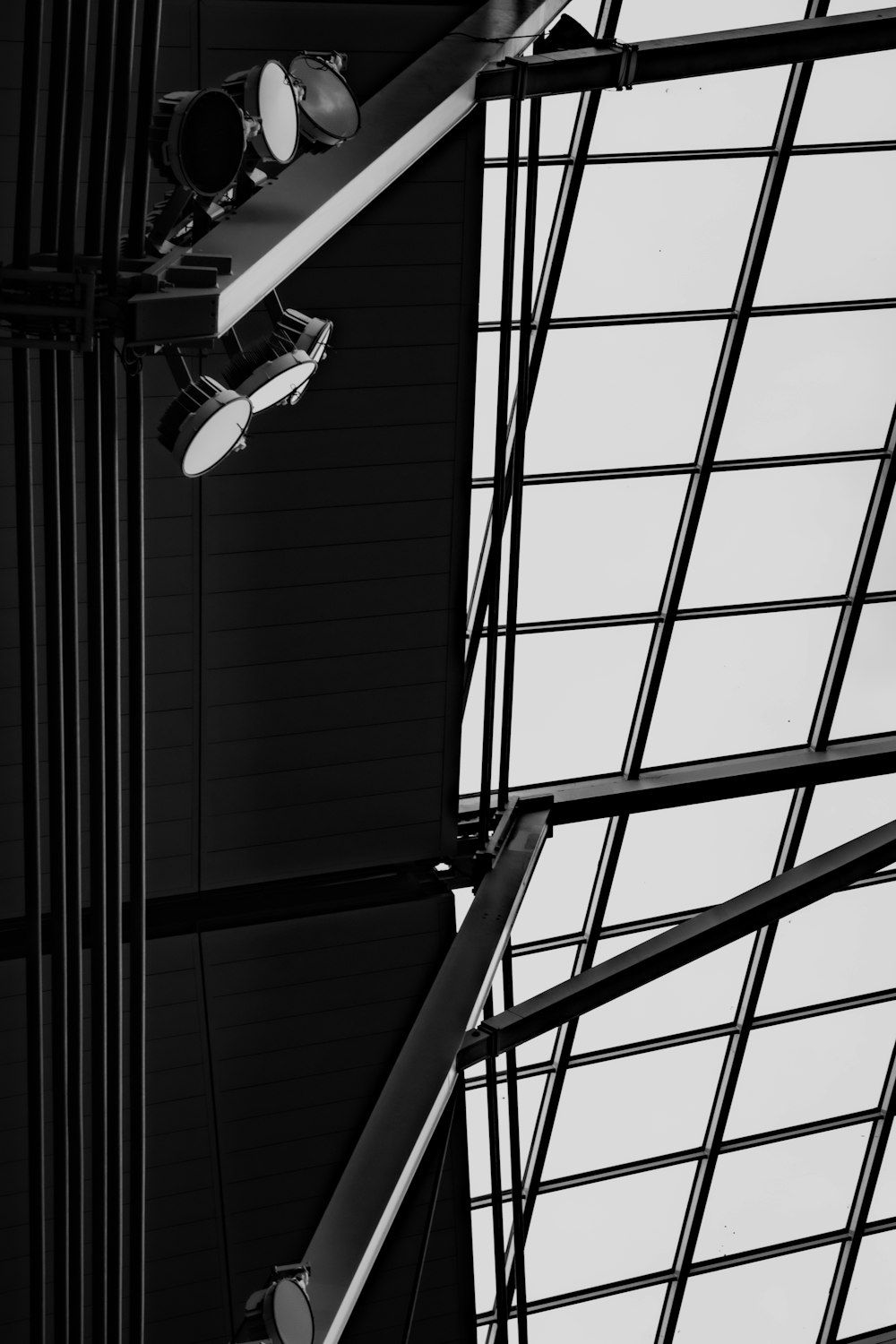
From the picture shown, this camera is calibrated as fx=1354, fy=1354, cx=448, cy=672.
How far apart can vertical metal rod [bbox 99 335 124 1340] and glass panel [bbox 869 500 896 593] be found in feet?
33.7

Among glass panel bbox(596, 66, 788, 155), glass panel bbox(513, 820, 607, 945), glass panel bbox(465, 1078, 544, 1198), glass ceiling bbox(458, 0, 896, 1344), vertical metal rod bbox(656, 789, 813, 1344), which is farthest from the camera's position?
vertical metal rod bbox(656, 789, 813, 1344)

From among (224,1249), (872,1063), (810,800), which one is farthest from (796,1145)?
(224,1249)

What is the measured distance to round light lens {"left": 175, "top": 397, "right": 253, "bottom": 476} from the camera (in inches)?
242

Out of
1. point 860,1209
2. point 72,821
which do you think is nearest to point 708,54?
point 72,821

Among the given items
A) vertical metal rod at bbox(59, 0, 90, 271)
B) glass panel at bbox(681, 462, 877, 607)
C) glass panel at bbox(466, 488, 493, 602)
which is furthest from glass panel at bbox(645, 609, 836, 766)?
vertical metal rod at bbox(59, 0, 90, 271)

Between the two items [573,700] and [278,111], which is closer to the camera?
[278,111]

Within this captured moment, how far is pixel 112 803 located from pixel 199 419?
6.18 ft

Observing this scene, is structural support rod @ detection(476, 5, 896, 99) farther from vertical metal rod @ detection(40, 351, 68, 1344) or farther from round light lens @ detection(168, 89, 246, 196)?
vertical metal rod @ detection(40, 351, 68, 1344)

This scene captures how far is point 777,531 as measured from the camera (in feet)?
47.2

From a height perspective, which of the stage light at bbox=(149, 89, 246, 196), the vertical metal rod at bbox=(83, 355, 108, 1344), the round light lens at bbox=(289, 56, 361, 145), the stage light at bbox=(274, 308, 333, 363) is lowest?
the vertical metal rod at bbox=(83, 355, 108, 1344)

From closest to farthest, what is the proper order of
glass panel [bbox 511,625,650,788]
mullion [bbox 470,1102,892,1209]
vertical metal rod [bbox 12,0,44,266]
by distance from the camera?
vertical metal rod [bbox 12,0,44,266]
glass panel [bbox 511,625,650,788]
mullion [bbox 470,1102,892,1209]

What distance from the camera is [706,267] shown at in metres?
12.8

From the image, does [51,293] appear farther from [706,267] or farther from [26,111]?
[706,267]

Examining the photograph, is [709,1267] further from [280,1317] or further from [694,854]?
[280,1317]
